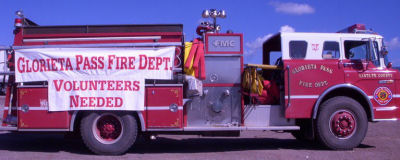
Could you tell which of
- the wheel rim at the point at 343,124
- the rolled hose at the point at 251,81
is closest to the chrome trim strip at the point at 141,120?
the rolled hose at the point at 251,81

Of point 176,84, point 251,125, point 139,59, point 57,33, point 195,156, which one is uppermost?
point 57,33

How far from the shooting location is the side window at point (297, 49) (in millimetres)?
7926

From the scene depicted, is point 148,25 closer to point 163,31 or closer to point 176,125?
point 163,31

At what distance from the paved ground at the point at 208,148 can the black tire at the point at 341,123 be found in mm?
238

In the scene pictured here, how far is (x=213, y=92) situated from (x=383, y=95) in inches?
146

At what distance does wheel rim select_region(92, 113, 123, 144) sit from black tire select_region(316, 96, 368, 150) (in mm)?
4272

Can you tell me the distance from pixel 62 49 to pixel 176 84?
2.55m

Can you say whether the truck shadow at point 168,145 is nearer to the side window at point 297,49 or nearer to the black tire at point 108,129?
the black tire at point 108,129

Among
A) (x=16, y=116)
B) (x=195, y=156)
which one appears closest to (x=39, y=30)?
(x=16, y=116)

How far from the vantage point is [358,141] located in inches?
306

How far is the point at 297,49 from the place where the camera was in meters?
7.96

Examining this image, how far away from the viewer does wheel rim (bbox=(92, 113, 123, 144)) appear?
746 centimetres

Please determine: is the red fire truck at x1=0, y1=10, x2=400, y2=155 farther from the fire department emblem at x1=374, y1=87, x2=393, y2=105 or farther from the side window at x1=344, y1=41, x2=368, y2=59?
the side window at x1=344, y1=41, x2=368, y2=59

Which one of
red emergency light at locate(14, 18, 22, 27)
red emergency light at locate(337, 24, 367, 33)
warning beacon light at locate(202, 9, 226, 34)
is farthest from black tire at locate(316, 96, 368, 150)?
→ red emergency light at locate(14, 18, 22, 27)
